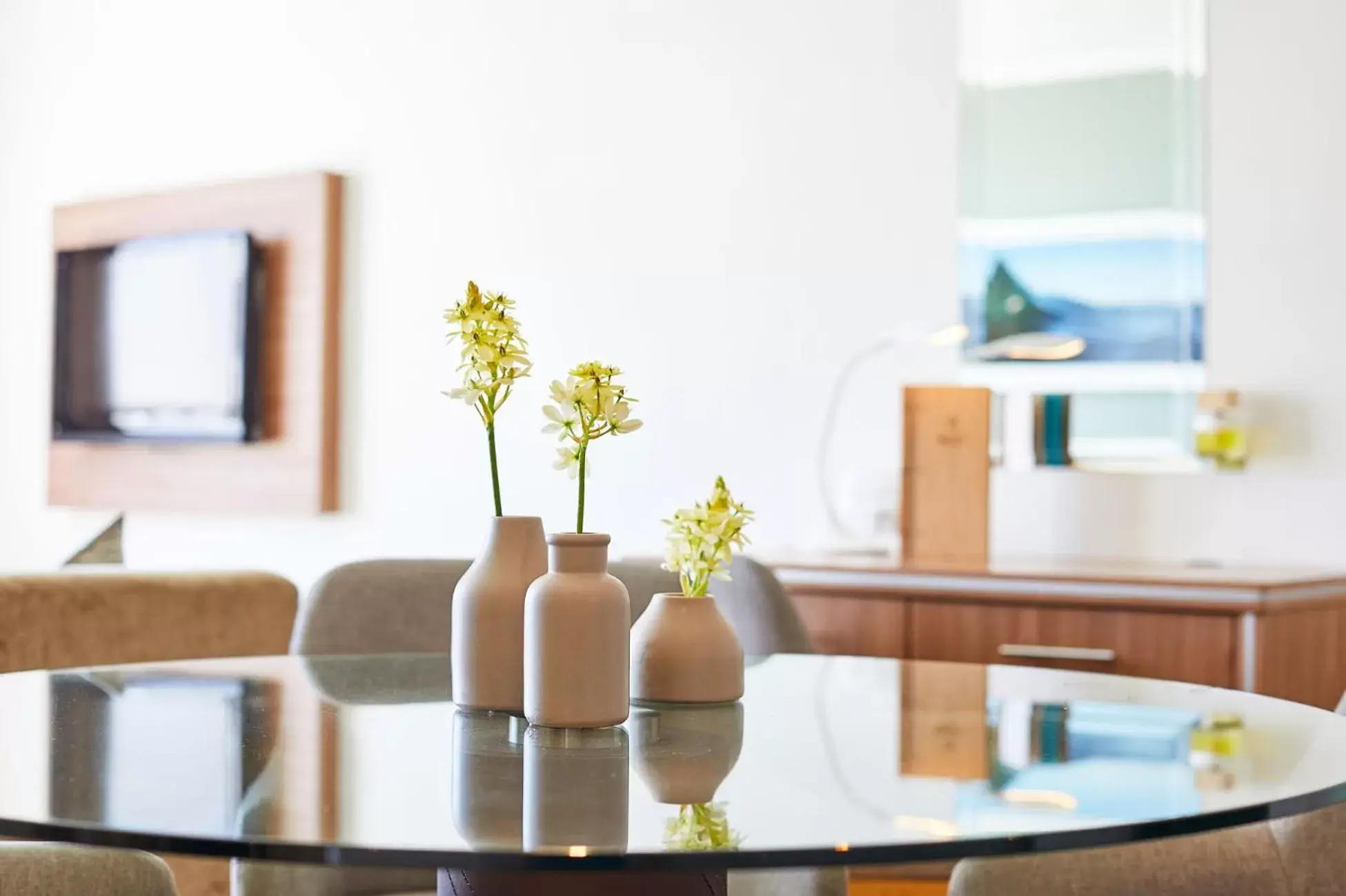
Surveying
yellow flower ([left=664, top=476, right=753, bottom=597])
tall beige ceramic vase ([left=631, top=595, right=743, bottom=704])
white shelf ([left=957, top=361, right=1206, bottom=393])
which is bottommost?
tall beige ceramic vase ([left=631, top=595, right=743, bottom=704])

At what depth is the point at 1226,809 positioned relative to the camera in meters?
1.06

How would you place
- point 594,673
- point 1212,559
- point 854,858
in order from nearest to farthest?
point 854,858 < point 594,673 < point 1212,559

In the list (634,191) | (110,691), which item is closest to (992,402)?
(634,191)

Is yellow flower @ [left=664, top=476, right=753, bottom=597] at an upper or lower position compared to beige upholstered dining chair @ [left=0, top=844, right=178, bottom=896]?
upper

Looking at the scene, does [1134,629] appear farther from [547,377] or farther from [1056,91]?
[547,377]

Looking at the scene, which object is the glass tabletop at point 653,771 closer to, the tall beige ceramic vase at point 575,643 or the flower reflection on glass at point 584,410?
the tall beige ceramic vase at point 575,643

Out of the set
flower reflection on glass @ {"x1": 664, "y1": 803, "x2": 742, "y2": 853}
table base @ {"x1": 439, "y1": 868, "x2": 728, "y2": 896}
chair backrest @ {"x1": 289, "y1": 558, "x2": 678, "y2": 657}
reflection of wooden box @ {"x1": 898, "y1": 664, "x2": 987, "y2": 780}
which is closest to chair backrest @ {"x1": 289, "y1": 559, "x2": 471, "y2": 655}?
chair backrest @ {"x1": 289, "y1": 558, "x2": 678, "y2": 657}

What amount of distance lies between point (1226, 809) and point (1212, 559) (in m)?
2.50

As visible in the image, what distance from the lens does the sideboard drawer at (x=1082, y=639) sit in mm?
2793

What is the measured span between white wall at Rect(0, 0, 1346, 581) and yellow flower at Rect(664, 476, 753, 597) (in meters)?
2.19

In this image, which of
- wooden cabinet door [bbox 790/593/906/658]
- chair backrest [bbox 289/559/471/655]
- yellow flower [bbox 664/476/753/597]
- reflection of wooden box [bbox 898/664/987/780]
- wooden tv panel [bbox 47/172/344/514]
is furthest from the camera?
wooden tv panel [bbox 47/172/344/514]

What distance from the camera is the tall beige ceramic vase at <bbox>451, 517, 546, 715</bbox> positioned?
1448 mm

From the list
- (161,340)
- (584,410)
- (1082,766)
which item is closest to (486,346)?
(584,410)

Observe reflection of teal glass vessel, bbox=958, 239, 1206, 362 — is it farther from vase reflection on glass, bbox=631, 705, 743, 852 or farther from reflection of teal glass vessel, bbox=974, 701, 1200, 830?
vase reflection on glass, bbox=631, 705, 743, 852
